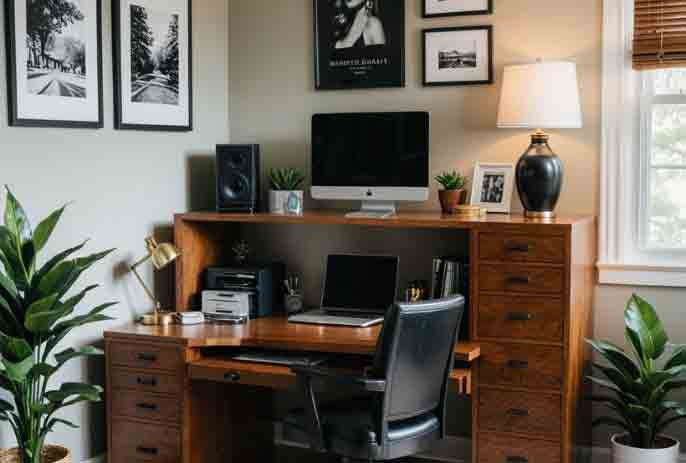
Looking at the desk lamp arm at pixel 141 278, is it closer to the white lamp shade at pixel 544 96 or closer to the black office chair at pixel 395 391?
the black office chair at pixel 395 391

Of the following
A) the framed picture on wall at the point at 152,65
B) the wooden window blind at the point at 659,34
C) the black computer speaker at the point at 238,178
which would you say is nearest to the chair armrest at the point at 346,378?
the black computer speaker at the point at 238,178

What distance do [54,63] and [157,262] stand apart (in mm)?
924

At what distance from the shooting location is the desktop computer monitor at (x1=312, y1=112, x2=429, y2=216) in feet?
13.2

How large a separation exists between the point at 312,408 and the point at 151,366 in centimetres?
93

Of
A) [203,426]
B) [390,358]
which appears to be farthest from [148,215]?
[390,358]

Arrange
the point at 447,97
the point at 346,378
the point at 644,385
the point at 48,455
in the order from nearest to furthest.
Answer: the point at 346,378 → the point at 48,455 → the point at 644,385 → the point at 447,97

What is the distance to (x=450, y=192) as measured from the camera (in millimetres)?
3977

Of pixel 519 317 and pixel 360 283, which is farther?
pixel 360 283

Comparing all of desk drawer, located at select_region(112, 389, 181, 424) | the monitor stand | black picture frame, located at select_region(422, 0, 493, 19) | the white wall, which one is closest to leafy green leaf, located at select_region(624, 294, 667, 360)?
the monitor stand

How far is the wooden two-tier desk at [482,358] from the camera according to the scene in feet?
11.5

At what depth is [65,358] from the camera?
329cm

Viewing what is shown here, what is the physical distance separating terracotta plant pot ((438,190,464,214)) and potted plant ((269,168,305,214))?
64 cm

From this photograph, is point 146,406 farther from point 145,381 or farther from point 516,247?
point 516,247

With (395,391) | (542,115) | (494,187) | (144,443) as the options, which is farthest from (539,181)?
(144,443)
